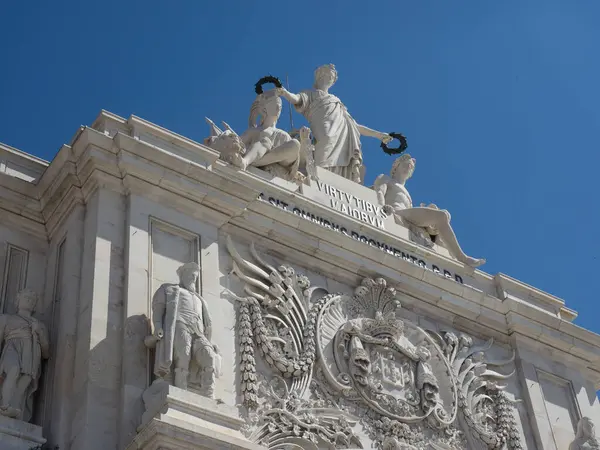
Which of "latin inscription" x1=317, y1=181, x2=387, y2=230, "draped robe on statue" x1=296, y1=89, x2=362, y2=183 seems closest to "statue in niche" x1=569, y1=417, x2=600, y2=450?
"latin inscription" x1=317, y1=181, x2=387, y2=230

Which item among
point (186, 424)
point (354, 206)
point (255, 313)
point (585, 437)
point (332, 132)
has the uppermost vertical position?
point (332, 132)

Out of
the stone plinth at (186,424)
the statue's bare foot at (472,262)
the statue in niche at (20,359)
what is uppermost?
the statue's bare foot at (472,262)

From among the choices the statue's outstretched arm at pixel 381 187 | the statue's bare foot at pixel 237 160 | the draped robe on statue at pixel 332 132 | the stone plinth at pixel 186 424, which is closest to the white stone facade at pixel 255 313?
the stone plinth at pixel 186 424

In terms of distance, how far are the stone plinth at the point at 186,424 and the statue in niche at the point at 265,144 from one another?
462 centimetres

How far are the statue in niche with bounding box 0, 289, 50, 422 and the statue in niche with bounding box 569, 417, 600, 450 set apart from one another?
23.3 feet

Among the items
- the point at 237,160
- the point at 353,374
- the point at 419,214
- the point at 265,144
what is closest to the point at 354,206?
the point at 419,214

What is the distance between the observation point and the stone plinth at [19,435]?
12930 millimetres

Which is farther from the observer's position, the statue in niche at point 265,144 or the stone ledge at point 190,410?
the statue in niche at point 265,144

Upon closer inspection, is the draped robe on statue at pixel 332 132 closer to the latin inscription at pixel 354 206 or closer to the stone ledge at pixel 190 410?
the latin inscription at pixel 354 206

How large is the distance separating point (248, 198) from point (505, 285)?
14.5ft

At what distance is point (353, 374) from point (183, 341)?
2763 millimetres

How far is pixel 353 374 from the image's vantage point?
15.8 metres

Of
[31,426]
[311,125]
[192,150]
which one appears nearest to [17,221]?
[192,150]

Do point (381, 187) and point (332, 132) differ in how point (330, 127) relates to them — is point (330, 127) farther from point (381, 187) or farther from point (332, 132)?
point (381, 187)
